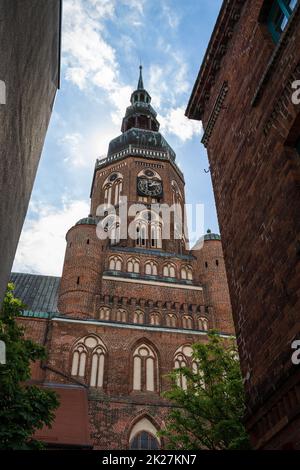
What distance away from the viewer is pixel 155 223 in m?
29.8

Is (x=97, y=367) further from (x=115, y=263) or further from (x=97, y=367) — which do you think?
(x=115, y=263)

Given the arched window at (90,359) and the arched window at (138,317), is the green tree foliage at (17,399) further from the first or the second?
the arched window at (138,317)

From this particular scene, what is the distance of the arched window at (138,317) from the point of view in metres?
22.0

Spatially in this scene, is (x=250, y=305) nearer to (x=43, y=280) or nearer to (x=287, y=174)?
(x=287, y=174)

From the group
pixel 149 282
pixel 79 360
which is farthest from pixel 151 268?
pixel 79 360

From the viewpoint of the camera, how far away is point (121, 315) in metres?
22.1

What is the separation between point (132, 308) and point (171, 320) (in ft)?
6.61

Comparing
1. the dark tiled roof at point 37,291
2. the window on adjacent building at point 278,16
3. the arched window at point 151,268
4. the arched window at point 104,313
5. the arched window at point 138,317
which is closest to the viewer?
the window on adjacent building at point 278,16

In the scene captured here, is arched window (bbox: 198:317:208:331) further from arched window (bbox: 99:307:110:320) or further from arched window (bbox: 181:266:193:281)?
arched window (bbox: 99:307:110:320)

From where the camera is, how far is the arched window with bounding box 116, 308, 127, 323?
71.8ft

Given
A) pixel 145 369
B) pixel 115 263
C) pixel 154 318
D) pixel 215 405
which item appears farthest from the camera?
pixel 115 263

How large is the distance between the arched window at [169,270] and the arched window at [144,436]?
8.44 meters

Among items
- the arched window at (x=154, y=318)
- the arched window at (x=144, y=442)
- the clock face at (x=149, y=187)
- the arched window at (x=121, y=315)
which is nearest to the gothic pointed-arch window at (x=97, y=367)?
the arched window at (x=121, y=315)

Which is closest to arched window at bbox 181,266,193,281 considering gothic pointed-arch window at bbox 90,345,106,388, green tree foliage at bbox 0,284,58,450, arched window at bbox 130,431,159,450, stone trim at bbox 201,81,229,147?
gothic pointed-arch window at bbox 90,345,106,388
